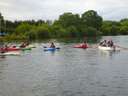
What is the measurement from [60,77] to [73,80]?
223 centimetres

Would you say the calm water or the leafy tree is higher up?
the leafy tree

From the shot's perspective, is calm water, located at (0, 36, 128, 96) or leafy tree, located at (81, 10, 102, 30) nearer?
calm water, located at (0, 36, 128, 96)

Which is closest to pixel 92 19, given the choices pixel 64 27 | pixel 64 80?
pixel 64 27

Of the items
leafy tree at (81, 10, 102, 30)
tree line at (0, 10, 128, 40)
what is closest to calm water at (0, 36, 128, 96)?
tree line at (0, 10, 128, 40)

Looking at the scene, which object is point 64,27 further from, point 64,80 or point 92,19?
point 64,80

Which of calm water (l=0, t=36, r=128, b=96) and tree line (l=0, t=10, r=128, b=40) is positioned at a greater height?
tree line (l=0, t=10, r=128, b=40)

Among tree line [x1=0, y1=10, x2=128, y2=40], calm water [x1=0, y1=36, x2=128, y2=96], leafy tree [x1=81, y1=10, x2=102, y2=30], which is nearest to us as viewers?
calm water [x1=0, y1=36, x2=128, y2=96]

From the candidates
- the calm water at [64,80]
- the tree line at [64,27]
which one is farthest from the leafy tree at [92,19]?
the calm water at [64,80]

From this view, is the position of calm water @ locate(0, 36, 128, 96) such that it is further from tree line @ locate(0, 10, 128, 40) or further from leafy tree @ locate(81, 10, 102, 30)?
leafy tree @ locate(81, 10, 102, 30)

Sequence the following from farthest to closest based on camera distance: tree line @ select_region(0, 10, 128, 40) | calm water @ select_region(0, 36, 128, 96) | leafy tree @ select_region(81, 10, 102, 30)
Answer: leafy tree @ select_region(81, 10, 102, 30) → tree line @ select_region(0, 10, 128, 40) → calm water @ select_region(0, 36, 128, 96)

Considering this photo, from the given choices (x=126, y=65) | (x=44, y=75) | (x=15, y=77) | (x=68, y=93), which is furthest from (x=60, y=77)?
(x=126, y=65)

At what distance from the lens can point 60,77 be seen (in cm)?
3584

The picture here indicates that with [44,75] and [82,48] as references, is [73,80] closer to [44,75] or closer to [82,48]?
[44,75]

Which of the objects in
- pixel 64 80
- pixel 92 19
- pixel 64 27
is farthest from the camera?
pixel 92 19
